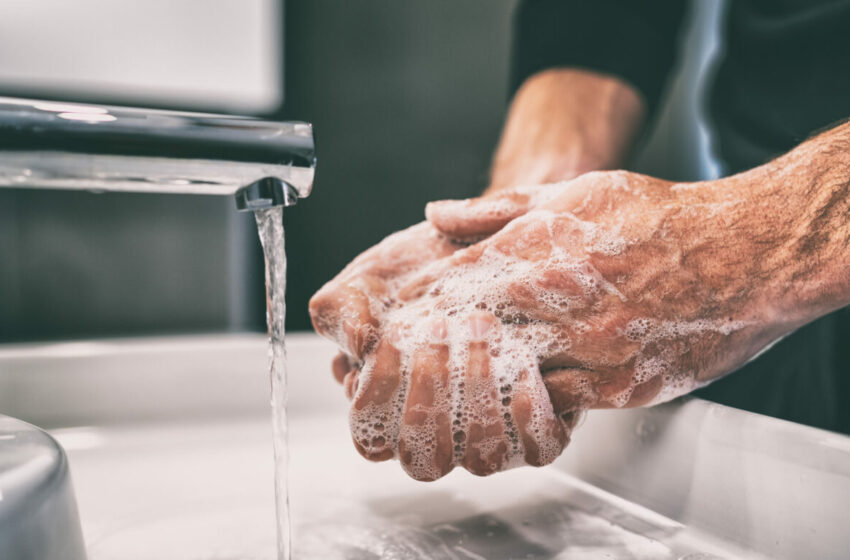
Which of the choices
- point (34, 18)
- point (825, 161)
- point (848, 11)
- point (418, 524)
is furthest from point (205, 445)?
point (34, 18)

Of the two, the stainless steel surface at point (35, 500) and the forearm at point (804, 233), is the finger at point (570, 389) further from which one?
the stainless steel surface at point (35, 500)

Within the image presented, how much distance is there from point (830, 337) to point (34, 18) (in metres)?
1.45

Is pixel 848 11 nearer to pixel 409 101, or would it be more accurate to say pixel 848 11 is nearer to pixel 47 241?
pixel 409 101

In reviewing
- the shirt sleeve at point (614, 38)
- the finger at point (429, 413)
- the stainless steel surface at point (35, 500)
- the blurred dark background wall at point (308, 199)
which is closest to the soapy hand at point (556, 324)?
the finger at point (429, 413)

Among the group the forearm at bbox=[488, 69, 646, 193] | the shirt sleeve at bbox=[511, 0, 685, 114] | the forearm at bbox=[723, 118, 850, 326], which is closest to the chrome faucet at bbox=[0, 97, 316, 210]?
the forearm at bbox=[723, 118, 850, 326]

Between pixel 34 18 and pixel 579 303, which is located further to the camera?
pixel 34 18

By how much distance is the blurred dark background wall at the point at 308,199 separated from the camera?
4.30ft

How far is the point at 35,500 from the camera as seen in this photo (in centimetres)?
25

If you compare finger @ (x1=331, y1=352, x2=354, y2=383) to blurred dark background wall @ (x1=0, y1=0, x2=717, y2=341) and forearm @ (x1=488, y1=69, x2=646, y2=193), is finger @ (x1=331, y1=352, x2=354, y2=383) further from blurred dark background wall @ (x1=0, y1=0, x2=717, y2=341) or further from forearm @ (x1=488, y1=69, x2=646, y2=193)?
blurred dark background wall @ (x1=0, y1=0, x2=717, y2=341)

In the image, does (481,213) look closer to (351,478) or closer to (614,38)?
(351,478)

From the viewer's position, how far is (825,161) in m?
0.40

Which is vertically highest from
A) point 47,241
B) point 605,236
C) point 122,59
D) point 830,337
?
point 122,59

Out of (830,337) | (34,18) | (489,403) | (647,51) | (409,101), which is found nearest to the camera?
(489,403)

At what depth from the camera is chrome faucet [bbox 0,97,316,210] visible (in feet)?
0.91
